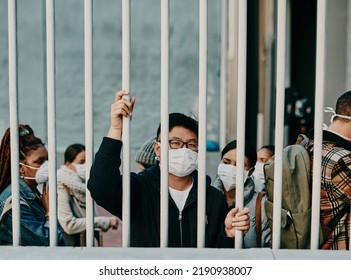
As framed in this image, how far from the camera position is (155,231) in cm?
334

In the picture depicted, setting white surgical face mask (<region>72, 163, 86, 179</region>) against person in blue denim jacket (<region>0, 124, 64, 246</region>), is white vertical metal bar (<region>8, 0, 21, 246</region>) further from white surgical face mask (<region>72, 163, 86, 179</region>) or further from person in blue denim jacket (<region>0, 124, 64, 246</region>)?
white surgical face mask (<region>72, 163, 86, 179</region>)

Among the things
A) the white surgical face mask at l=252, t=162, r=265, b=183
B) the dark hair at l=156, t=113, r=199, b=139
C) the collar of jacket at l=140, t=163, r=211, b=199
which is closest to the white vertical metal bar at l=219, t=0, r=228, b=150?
the white surgical face mask at l=252, t=162, r=265, b=183

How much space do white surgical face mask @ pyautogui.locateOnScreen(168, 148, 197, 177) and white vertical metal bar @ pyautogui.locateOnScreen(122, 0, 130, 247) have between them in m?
0.63

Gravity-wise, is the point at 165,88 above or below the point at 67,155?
above

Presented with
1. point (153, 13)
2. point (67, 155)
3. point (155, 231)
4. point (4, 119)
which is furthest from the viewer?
point (153, 13)

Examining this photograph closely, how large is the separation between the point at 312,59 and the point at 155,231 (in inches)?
277

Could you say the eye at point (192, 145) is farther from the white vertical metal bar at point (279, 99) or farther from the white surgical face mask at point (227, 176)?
the white vertical metal bar at point (279, 99)

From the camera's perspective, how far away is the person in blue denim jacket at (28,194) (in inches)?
138

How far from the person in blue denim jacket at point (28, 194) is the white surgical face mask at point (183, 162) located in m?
0.77

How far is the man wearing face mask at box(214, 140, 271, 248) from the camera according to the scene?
3510mm

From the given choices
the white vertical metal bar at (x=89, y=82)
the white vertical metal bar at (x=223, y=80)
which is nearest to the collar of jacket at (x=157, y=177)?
the white vertical metal bar at (x=89, y=82)

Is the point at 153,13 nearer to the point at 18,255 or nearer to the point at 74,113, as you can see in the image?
the point at 74,113

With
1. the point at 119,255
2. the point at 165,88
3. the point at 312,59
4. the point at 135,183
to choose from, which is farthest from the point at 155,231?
the point at 312,59

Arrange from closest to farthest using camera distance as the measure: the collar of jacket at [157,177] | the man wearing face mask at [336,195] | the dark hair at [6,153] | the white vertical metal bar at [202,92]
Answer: the white vertical metal bar at [202,92] < the man wearing face mask at [336,195] < the collar of jacket at [157,177] < the dark hair at [6,153]
